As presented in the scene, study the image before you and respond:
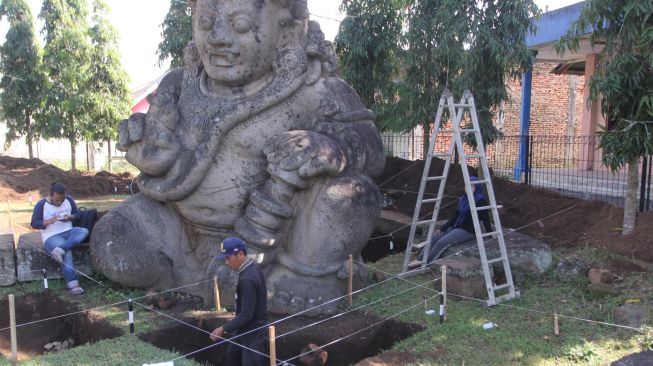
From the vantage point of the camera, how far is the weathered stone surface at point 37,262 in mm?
5988

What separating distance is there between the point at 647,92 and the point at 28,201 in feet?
39.9

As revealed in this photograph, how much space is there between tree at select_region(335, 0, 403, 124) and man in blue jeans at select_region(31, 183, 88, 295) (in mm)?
6668

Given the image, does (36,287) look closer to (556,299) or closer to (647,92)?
(556,299)

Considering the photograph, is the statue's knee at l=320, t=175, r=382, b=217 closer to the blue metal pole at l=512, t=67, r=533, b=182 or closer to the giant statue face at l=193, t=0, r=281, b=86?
the giant statue face at l=193, t=0, r=281, b=86

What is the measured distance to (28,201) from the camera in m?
12.8

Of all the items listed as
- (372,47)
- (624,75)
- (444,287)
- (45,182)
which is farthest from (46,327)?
(45,182)

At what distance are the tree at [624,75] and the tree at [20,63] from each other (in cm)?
1416

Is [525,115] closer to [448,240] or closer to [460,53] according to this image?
[460,53]

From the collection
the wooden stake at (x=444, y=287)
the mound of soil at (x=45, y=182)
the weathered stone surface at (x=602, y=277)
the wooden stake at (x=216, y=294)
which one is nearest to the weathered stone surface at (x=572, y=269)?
the weathered stone surface at (x=602, y=277)

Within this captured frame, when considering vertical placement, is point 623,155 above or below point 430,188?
above

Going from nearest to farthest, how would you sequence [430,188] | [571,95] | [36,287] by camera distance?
[36,287]
[430,188]
[571,95]

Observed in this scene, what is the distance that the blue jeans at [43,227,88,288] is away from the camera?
19.0ft

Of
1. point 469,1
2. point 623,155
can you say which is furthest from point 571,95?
point 623,155

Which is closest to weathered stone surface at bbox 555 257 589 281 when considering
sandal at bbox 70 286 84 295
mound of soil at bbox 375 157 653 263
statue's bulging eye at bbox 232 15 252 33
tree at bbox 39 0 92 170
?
→ mound of soil at bbox 375 157 653 263
